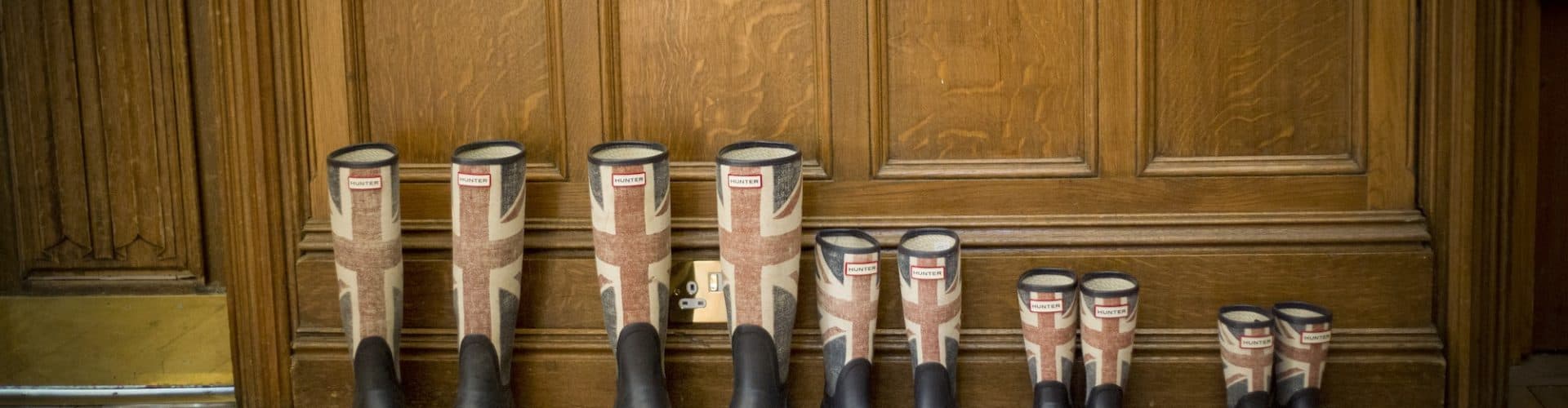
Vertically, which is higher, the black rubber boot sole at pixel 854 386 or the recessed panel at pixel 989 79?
the recessed panel at pixel 989 79

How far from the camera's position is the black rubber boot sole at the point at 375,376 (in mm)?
1537

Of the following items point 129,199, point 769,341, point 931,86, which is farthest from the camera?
point 129,199

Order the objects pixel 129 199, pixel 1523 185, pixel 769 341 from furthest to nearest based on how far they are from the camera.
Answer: pixel 129 199, pixel 1523 185, pixel 769 341

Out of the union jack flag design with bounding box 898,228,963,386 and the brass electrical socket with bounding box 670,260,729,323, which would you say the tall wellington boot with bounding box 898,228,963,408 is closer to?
the union jack flag design with bounding box 898,228,963,386

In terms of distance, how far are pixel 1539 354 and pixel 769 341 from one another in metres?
1.44

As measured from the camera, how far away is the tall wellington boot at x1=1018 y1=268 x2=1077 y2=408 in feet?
4.95

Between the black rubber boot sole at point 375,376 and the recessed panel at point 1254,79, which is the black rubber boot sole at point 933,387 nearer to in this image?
the recessed panel at point 1254,79

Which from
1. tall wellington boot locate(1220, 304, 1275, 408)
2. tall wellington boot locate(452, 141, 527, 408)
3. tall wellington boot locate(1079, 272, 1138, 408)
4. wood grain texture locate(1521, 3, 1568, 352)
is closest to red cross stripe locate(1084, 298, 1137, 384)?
tall wellington boot locate(1079, 272, 1138, 408)

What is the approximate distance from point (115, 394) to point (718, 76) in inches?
48.3

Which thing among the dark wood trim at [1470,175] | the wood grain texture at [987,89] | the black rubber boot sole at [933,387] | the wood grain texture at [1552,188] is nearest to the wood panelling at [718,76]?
the wood grain texture at [987,89]

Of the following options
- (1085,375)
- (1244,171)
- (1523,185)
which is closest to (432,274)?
(1085,375)

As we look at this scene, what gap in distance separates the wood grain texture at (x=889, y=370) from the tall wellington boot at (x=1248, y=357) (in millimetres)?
113

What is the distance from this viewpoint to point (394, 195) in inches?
61.4

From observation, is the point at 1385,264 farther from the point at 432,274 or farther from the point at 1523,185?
the point at 432,274
